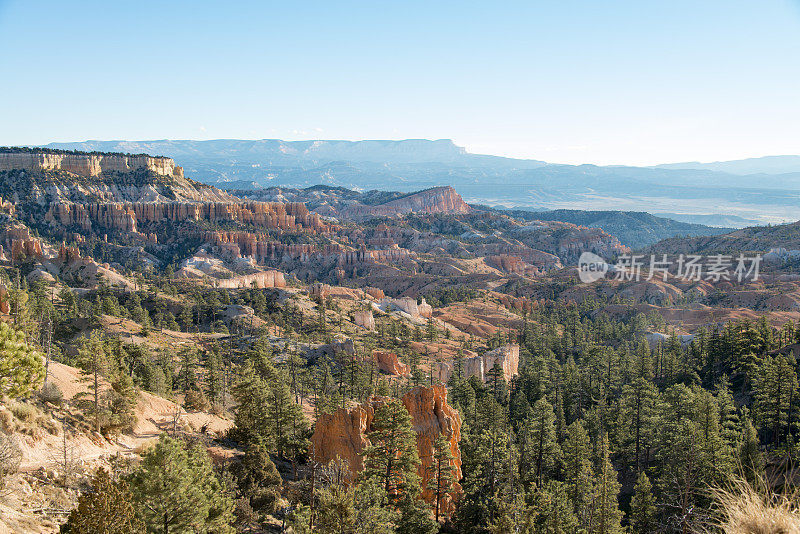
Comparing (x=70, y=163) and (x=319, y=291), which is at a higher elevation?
(x=70, y=163)

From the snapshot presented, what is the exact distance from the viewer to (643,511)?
33.8m

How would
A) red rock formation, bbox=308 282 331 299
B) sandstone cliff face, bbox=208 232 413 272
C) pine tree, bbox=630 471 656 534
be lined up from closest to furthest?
pine tree, bbox=630 471 656 534 → red rock formation, bbox=308 282 331 299 → sandstone cliff face, bbox=208 232 413 272

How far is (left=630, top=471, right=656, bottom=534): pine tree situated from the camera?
33.1 meters

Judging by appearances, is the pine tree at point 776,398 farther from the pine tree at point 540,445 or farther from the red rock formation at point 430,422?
the red rock formation at point 430,422

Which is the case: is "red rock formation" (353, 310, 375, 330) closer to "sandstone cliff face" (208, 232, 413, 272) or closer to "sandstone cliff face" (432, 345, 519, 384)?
"sandstone cliff face" (432, 345, 519, 384)

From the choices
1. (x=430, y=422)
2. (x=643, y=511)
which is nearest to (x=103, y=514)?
(x=430, y=422)

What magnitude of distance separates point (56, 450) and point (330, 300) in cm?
7352

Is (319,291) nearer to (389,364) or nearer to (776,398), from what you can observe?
(389,364)

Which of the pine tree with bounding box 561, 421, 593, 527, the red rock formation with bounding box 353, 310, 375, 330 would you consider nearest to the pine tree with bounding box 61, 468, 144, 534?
the pine tree with bounding box 561, 421, 593, 527

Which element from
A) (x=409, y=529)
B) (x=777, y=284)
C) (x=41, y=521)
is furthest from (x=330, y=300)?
→ (x=777, y=284)

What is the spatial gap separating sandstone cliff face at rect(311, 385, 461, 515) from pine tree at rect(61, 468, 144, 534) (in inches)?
596

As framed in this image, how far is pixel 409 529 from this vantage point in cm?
2797

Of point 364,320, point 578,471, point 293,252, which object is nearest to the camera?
point 578,471

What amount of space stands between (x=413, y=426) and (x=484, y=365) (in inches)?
1382
